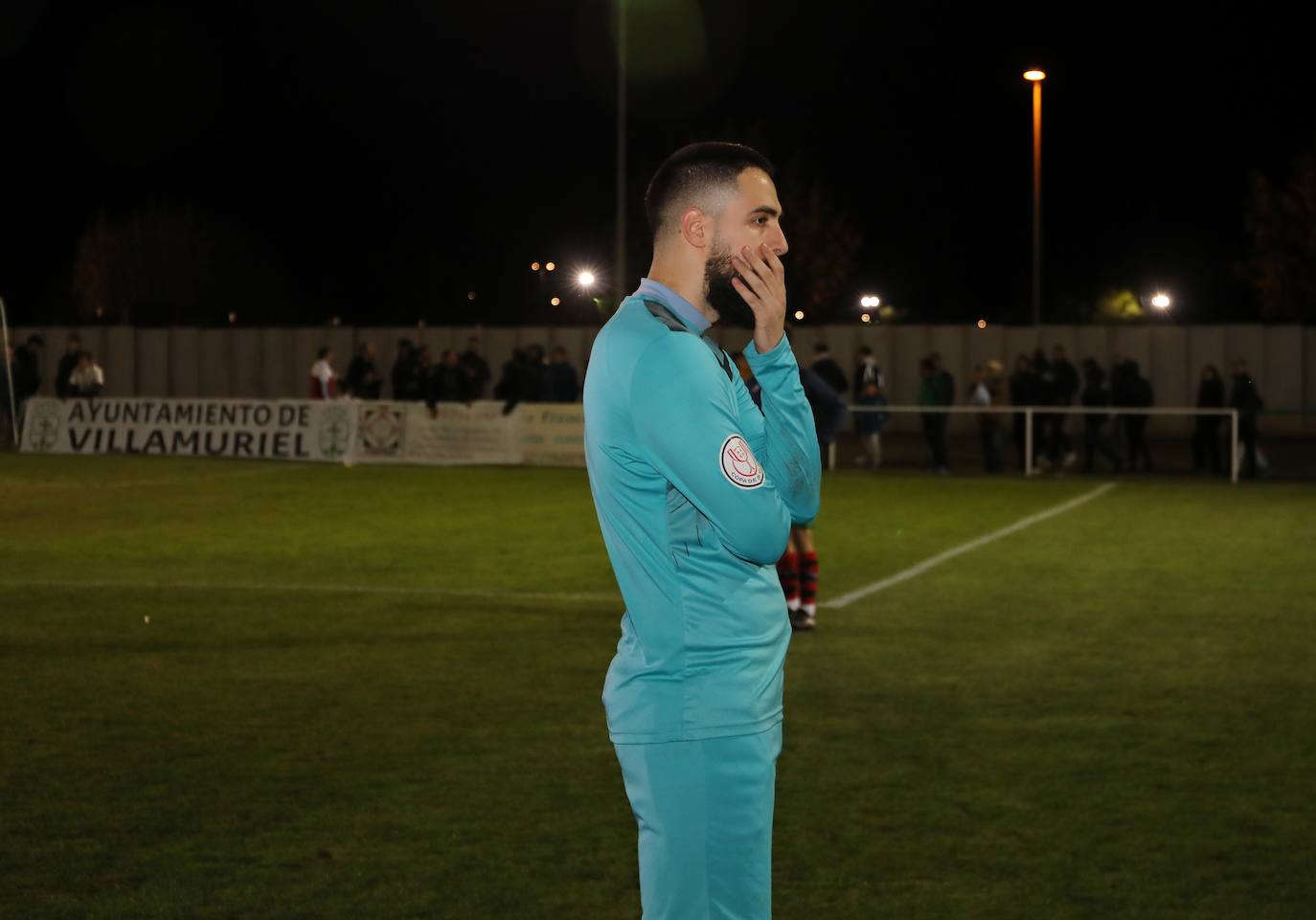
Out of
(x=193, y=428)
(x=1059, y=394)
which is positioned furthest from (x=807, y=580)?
(x=193, y=428)

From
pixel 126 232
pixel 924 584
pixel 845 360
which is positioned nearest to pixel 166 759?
pixel 924 584

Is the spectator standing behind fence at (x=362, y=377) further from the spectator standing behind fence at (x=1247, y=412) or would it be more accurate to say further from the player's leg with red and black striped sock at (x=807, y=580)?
the player's leg with red and black striped sock at (x=807, y=580)

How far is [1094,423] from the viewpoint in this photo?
2780cm

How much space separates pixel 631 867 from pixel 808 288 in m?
50.9

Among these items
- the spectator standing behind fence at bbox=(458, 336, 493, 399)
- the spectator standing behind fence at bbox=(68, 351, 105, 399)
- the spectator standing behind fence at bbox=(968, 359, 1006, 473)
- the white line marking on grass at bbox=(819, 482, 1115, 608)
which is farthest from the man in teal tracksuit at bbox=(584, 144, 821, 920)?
the spectator standing behind fence at bbox=(68, 351, 105, 399)

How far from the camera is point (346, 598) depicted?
13.1 meters

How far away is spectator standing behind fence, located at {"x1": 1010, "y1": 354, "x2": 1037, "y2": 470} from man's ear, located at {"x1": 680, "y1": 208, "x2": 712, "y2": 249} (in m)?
24.8

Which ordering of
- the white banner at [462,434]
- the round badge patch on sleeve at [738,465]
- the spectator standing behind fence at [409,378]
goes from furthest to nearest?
1. the spectator standing behind fence at [409,378]
2. the white banner at [462,434]
3. the round badge patch on sleeve at [738,465]

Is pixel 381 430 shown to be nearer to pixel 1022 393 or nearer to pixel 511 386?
pixel 511 386

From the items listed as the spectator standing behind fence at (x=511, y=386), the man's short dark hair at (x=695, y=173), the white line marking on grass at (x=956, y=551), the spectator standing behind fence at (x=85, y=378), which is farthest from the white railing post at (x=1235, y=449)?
the man's short dark hair at (x=695, y=173)

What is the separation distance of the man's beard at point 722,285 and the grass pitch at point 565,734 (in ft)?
9.57

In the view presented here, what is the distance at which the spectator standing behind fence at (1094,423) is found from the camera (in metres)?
27.6

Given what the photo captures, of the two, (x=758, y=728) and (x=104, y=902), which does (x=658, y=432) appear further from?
(x=104, y=902)

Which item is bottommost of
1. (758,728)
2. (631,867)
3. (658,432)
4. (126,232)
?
(631,867)
